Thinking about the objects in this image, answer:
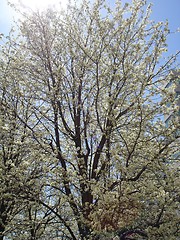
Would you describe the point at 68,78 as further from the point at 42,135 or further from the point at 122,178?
the point at 122,178

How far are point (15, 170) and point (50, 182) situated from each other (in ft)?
→ 4.13

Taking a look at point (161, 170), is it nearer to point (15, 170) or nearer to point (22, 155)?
point (15, 170)

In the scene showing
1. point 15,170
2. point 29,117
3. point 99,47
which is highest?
point 99,47

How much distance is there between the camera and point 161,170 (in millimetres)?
9859

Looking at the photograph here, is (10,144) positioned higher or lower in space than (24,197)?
higher

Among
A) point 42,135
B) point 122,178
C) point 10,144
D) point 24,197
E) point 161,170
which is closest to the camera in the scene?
point 122,178

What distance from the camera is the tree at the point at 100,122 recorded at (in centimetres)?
927

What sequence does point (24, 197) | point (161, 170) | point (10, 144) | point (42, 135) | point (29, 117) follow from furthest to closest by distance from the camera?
point (29, 117), point (10, 144), point (42, 135), point (24, 197), point (161, 170)

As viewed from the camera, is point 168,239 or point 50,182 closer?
point 168,239

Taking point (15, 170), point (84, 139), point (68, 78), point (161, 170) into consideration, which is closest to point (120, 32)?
point (68, 78)

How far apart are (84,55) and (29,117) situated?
426 cm

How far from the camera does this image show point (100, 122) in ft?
40.2

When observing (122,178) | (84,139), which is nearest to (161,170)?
(122,178)

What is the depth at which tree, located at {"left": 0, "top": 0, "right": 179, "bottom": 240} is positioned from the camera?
30.4 ft
